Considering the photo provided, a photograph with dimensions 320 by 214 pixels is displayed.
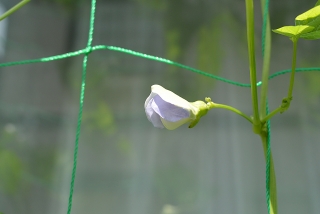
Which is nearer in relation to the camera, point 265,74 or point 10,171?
point 265,74

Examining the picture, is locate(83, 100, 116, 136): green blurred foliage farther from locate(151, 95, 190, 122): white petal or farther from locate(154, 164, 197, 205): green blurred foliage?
locate(151, 95, 190, 122): white petal

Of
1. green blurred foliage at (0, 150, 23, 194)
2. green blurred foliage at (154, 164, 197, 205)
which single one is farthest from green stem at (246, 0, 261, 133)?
green blurred foliage at (0, 150, 23, 194)

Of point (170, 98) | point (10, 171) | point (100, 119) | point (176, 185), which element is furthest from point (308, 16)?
point (10, 171)

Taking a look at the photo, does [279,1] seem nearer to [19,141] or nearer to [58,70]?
[58,70]

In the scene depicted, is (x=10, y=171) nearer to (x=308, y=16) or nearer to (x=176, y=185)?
(x=176, y=185)

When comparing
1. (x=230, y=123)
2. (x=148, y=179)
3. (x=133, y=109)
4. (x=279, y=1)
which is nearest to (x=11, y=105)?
(x=133, y=109)

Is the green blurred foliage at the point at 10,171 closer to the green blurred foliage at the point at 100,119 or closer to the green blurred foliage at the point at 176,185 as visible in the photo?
the green blurred foliage at the point at 100,119

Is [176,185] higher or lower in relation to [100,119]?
lower
